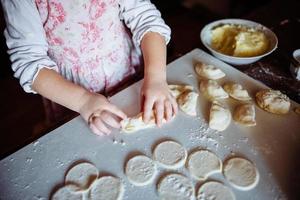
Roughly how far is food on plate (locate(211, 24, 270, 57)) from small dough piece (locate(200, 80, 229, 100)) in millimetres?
160

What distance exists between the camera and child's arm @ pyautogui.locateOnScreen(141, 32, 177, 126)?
0.79 metres

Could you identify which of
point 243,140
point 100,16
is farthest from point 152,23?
point 243,140

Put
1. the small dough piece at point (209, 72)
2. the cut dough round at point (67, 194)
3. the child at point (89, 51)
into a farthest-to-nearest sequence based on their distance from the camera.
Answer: the small dough piece at point (209, 72) → the child at point (89, 51) → the cut dough round at point (67, 194)

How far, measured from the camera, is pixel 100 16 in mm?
885

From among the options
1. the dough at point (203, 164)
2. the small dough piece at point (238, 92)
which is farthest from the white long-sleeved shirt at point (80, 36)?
the dough at point (203, 164)

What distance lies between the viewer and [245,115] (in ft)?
2.65

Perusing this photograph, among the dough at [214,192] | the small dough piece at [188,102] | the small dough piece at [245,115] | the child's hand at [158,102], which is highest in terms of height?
the child's hand at [158,102]

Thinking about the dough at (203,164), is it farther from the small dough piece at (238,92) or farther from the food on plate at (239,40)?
the food on plate at (239,40)

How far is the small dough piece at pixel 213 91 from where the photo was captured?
0.87m

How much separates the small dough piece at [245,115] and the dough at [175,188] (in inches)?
8.7

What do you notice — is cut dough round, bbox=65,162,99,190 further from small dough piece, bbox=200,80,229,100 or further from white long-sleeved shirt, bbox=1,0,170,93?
small dough piece, bbox=200,80,229,100

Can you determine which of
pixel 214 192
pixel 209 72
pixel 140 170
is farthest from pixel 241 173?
pixel 209 72

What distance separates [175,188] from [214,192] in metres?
0.08

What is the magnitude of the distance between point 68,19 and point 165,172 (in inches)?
18.5
